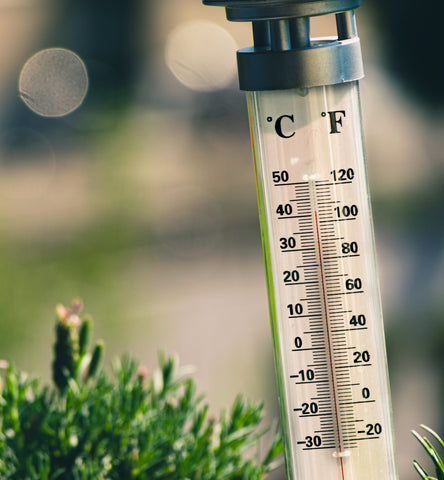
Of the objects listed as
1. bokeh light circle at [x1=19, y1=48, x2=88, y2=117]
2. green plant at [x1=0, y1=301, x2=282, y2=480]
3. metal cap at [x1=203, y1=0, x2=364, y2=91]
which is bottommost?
green plant at [x1=0, y1=301, x2=282, y2=480]

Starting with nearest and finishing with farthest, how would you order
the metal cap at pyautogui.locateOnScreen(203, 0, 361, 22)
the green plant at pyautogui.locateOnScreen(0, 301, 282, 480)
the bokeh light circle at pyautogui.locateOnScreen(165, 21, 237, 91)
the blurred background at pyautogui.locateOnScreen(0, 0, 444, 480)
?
the metal cap at pyautogui.locateOnScreen(203, 0, 361, 22), the green plant at pyautogui.locateOnScreen(0, 301, 282, 480), the blurred background at pyautogui.locateOnScreen(0, 0, 444, 480), the bokeh light circle at pyautogui.locateOnScreen(165, 21, 237, 91)

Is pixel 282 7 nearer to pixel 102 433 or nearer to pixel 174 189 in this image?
pixel 102 433

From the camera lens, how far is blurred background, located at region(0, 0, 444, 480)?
241 centimetres

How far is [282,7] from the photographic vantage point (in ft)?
1.55

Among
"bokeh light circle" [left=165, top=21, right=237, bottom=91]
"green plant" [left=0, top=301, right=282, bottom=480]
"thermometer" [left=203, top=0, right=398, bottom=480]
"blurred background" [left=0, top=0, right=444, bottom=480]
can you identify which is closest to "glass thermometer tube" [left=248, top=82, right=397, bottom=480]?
"thermometer" [left=203, top=0, right=398, bottom=480]

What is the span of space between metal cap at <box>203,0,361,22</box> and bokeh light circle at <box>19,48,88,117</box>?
3.27 meters

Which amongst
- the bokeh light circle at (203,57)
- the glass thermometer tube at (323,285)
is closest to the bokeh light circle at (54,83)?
the bokeh light circle at (203,57)

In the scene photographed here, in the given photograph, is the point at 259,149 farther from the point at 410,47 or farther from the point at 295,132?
the point at 410,47

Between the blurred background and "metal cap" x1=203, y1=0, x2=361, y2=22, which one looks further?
the blurred background

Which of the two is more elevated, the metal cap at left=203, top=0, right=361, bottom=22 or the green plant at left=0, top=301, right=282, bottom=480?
the metal cap at left=203, top=0, right=361, bottom=22

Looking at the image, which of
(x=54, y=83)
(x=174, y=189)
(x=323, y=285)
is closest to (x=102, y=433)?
(x=323, y=285)

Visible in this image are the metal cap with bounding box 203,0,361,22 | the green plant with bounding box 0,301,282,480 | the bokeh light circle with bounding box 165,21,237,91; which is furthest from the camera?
the bokeh light circle with bounding box 165,21,237,91

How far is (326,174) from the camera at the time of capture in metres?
0.53

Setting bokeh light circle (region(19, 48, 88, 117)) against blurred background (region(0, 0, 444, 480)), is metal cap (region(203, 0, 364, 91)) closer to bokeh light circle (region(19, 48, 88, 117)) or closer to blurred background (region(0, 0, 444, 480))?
blurred background (region(0, 0, 444, 480))
